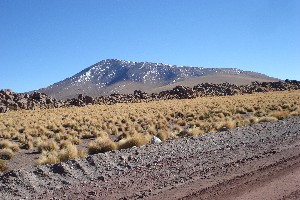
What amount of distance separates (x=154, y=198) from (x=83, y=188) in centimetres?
198


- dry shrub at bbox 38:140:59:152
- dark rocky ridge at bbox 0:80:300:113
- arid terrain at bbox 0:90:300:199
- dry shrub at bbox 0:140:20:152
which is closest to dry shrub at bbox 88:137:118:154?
arid terrain at bbox 0:90:300:199

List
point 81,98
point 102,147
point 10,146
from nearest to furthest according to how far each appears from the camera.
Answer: point 102,147, point 10,146, point 81,98

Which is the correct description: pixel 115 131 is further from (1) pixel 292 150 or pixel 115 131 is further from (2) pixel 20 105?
(2) pixel 20 105

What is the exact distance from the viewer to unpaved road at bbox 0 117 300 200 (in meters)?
8.40

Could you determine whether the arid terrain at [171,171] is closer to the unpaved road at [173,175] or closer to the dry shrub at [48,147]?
the unpaved road at [173,175]

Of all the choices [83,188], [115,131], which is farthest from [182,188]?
[115,131]

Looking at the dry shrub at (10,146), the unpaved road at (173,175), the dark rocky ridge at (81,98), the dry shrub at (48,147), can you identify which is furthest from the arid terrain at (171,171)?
the dark rocky ridge at (81,98)

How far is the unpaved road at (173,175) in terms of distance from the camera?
27.6 ft

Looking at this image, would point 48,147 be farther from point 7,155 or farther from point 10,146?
point 7,155

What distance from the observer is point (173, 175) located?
10.0 metres

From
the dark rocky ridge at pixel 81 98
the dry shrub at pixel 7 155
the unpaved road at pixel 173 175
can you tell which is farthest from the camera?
the dark rocky ridge at pixel 81 98

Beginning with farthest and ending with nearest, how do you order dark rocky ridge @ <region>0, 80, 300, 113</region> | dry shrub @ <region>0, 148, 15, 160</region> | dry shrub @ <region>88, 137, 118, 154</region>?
dark rocky ridge @ <region>0, 80, 300, 113</region>, dry shrub @ <region>0, 148, 15, 160</region>, dry shrub @ <region>88, 137, 118, 154</region>

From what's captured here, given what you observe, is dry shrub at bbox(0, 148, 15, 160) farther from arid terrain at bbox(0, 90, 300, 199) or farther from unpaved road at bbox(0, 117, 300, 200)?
unpaved road at bbox(0, 117, 300, 200)

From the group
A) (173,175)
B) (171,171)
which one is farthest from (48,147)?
(173,175)
